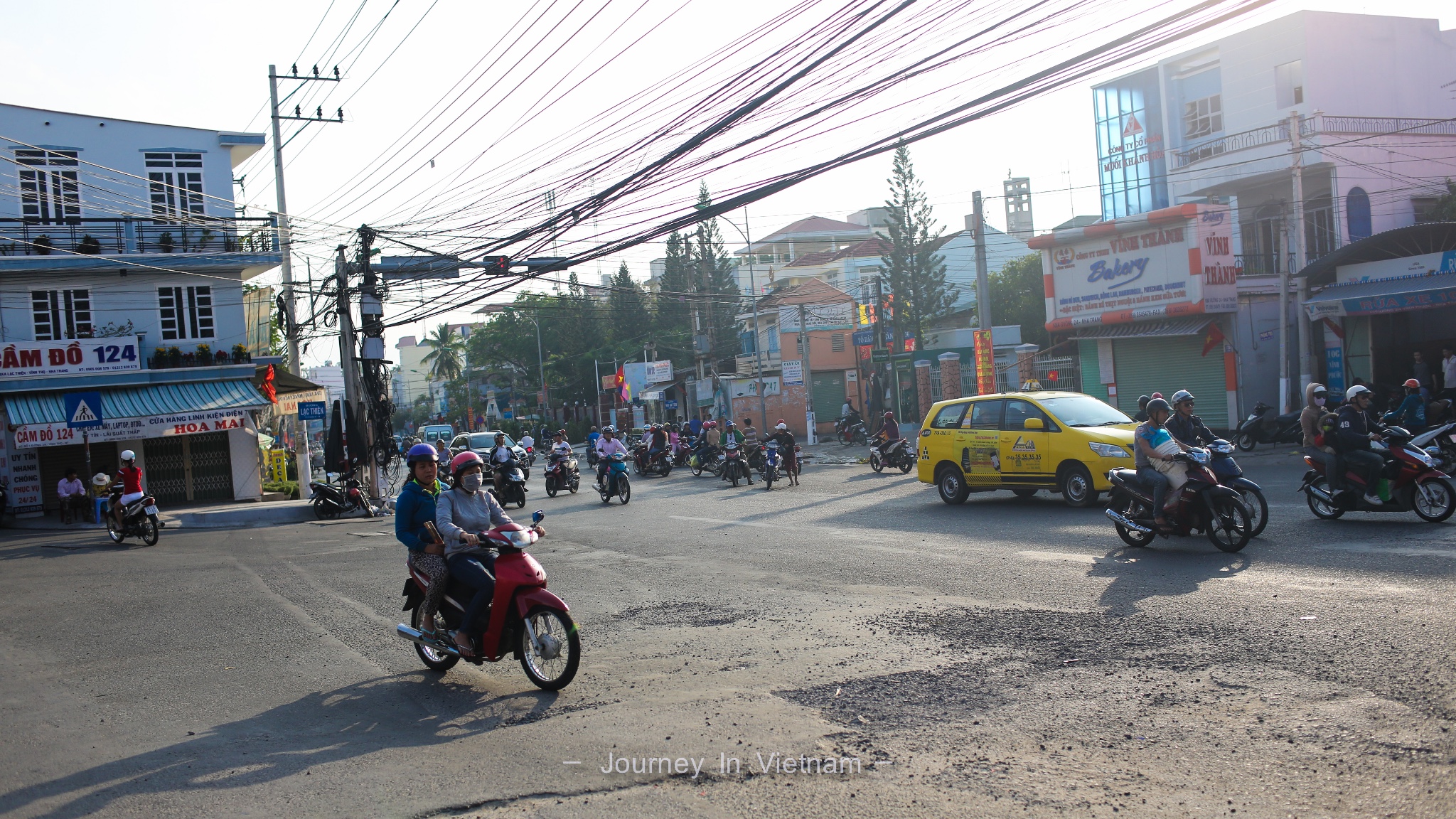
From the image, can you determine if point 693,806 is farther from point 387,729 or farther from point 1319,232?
point 1319,232

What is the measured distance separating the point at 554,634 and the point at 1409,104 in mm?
47069

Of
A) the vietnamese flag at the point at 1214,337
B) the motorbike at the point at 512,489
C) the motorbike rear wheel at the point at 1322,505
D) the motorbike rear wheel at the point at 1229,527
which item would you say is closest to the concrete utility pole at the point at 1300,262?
the vietnamese flag at the point at 1214,337

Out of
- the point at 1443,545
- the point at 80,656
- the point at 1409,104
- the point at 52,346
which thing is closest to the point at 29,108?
the point at 52,346

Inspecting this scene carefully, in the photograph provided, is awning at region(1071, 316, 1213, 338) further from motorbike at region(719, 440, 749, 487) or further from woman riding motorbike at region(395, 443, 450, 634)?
woman riding motorbike at region(395, 443, 450, 634)

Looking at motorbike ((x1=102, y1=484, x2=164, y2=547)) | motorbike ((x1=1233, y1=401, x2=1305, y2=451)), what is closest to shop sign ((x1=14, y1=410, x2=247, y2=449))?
motorbike ((x1=102, y1=484, x2=164, y2=547))

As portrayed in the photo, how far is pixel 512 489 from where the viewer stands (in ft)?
69.9

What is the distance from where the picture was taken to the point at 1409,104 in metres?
40.2

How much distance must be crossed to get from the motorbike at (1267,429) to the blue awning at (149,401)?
943 inches

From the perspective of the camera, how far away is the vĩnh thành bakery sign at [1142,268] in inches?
1020

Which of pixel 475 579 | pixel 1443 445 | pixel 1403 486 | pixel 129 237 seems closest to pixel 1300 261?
pixel 1443 445

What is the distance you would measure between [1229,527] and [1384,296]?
55.6 ft

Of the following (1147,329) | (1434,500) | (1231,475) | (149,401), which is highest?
(1147,329)

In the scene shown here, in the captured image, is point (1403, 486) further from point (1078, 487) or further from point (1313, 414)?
point (1078, 487)

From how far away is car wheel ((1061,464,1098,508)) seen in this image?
13500 millimetres
